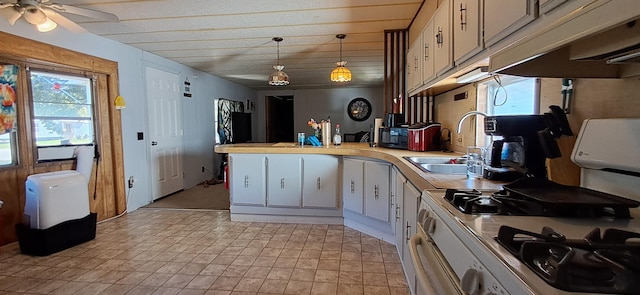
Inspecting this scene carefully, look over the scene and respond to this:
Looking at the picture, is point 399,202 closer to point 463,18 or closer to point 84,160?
point 463,18

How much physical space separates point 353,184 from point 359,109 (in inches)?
214

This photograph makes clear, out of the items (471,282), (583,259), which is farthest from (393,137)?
(583,259)

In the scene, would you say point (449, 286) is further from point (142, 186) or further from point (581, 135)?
point (142, 186)

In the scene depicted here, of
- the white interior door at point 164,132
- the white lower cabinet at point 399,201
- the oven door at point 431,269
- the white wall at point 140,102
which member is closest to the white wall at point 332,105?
the white wall at point 140,102

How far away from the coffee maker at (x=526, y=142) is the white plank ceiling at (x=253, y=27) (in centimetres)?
186

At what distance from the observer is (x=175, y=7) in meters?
2.86

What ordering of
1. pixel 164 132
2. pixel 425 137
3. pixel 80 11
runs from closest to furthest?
pixel 80 11, pixel 425 137, pixel 164 132

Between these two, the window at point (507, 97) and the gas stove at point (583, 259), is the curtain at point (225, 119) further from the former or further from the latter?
the gas stove at point (583, 259)

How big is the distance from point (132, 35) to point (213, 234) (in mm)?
2492

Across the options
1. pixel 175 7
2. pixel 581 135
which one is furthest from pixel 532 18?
pixel 175 7

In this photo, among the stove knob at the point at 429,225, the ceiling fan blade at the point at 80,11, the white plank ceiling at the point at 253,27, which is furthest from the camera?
the white plank ceiling at the point at 253,27

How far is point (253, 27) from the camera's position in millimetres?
3424

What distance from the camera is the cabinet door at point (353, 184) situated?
10.6ft

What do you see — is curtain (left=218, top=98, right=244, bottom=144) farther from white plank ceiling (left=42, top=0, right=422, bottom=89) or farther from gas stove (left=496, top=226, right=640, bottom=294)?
gas stove (left=496, top=226, right=640, bottom=294)
